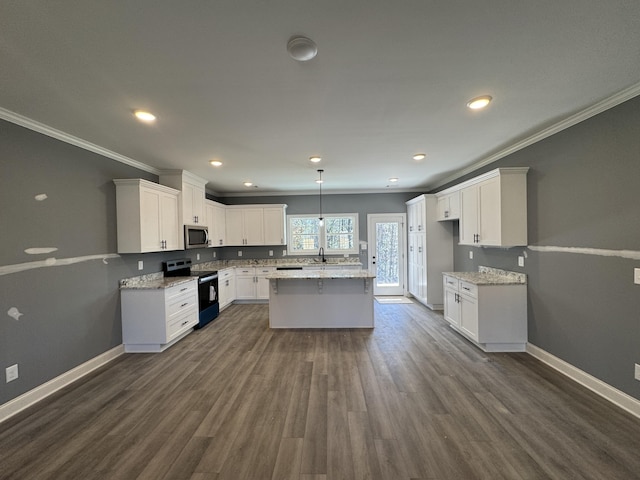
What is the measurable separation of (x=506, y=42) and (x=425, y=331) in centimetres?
369

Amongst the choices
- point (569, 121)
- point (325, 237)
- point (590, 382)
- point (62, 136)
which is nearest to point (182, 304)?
point (62, 136)

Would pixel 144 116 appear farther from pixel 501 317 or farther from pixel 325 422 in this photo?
pixel 501 317

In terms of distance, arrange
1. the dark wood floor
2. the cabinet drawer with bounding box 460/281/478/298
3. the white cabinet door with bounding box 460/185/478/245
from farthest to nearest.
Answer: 1. the white cabinet door with bounding box 460/185/478/245
2. the cabinet drawer with bounding box 460/281/478/298
3. the dark wood floor

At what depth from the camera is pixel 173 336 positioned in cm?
362

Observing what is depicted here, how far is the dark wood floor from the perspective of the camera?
1.70 m

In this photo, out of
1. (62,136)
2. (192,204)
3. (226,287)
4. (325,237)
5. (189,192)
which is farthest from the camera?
(325,237)

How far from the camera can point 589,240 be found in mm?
2498

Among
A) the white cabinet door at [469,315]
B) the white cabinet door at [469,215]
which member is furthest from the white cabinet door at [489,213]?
the white cabinet door at [469,315]

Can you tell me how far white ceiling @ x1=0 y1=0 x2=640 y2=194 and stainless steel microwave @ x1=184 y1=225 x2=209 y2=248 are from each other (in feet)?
5.49

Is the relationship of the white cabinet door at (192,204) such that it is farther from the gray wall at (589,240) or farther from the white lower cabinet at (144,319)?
the gray wall at (589,240)

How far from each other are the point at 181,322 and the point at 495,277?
4.61 meters

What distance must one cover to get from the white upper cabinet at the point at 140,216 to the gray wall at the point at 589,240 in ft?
16.5

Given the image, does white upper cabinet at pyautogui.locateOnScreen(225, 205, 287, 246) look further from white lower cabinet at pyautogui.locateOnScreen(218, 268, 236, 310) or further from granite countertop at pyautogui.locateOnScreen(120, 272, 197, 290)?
granite countertop at pyautogui.locateOnScreen(120, 272, 197, 290)

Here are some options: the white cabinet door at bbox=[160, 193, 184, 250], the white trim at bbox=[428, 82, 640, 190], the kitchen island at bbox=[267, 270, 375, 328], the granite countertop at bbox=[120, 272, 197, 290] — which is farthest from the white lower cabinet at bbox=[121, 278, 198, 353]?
the white trim at bbox=[428, 82, 640, 190]
